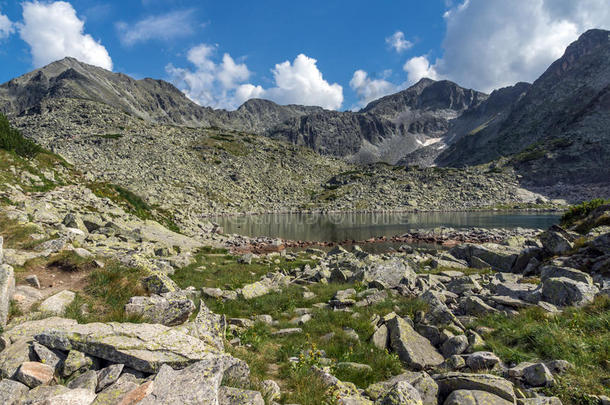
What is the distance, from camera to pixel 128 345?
17.9 ft

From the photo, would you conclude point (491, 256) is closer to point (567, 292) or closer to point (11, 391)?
point (567, 292)

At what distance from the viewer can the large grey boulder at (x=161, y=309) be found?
7598 mm

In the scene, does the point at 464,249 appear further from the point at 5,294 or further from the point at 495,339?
the point at 5,294

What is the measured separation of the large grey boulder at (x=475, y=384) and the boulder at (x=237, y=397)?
4191mm

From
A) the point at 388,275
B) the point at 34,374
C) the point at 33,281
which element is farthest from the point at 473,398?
the point at 388,275

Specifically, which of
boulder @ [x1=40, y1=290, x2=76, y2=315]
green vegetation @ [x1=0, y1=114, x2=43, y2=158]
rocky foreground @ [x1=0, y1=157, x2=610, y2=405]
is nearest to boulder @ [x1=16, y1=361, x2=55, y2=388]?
rocky foreground @ [x1=0, y1=157, x2=610, y2=405]

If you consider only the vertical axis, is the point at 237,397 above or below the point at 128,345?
below

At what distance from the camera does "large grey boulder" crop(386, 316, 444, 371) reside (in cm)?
868

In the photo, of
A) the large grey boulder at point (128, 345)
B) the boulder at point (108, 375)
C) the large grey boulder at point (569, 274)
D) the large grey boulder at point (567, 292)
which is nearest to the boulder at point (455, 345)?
the large grey boulder at point (567, 292)

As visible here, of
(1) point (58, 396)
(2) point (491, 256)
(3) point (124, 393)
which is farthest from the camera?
(2) point (491, 256)

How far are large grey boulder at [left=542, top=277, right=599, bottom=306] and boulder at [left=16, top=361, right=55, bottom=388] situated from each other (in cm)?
1478

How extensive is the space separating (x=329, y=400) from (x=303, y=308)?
8790 millimetres

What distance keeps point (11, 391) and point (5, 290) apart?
148 inches

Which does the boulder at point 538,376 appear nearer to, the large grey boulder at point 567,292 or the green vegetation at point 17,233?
the large grey boulder at point 567,292
